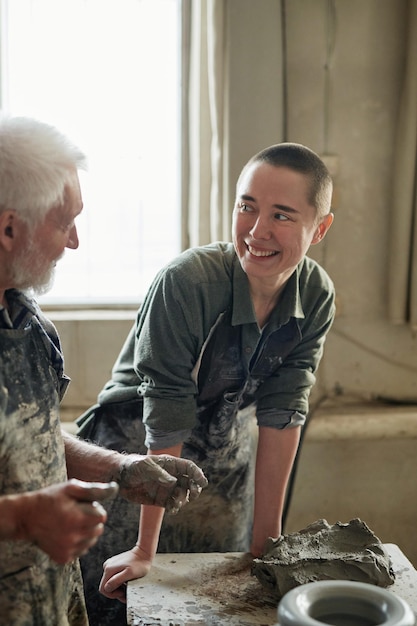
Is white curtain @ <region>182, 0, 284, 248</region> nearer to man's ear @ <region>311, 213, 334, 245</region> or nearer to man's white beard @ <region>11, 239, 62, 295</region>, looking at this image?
man's ear @ <region>311, 213, 334, 245</region>

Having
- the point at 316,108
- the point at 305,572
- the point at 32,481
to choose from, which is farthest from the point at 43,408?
the point at 316,108

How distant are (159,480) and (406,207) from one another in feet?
6.51

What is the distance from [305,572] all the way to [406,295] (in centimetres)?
167

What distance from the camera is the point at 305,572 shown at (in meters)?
1.98

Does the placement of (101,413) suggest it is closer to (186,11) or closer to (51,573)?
(51,573)

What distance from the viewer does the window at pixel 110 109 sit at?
11.3ft

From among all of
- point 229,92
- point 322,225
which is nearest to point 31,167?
point 322,225

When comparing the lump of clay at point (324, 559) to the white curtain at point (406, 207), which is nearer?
the lump of clay at point (324, 559)

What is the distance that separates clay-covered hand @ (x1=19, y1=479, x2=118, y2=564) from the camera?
1.34 m

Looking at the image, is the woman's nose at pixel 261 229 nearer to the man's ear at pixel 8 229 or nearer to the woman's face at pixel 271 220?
the woman's face at pixel 271 220

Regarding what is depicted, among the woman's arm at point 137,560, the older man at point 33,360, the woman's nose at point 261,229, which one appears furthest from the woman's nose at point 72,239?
the woman's arm at point 137,560

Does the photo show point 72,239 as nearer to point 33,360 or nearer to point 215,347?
point 33,360

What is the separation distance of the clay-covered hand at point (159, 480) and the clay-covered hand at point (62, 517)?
0.37 metres

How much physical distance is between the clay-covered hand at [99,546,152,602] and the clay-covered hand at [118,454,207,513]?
1.35 feet
